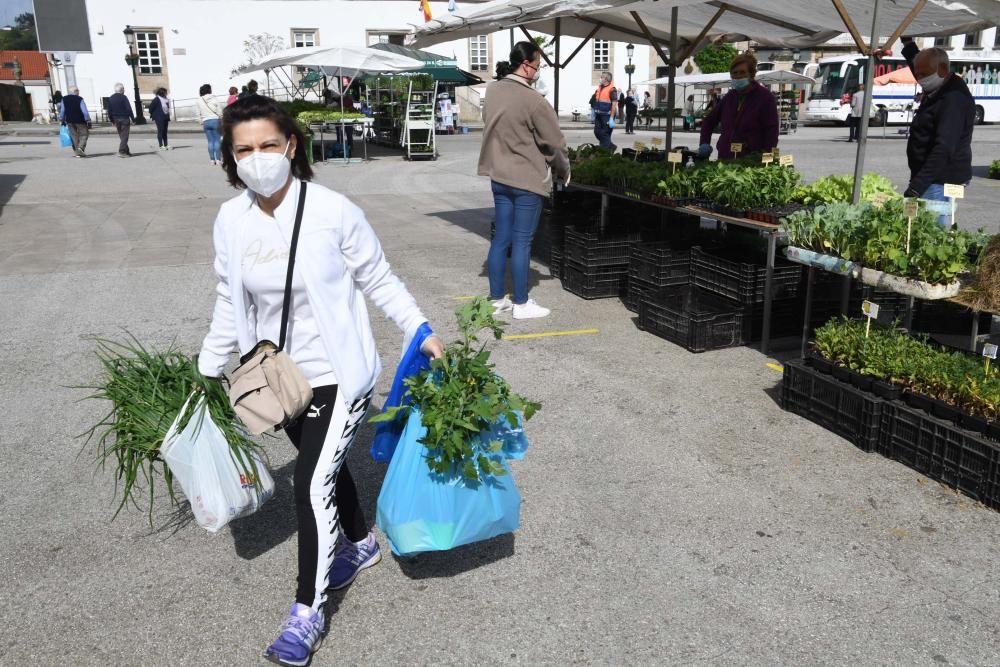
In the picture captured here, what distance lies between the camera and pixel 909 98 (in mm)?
31719

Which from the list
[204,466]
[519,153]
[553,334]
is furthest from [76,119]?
[204,466]

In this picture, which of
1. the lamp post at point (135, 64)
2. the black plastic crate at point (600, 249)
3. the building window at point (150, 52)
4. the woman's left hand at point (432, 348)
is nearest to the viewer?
the woman's left hand at point (432, 348)

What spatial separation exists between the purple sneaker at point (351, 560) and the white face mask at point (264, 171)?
139 cm

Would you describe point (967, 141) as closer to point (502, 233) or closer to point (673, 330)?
point (673, 330)

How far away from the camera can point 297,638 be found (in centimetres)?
273

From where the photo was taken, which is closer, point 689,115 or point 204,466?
point 204,466

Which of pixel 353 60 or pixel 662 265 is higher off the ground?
pixel 353 60

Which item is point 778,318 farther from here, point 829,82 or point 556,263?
point 829,82

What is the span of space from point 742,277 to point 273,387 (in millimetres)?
4134

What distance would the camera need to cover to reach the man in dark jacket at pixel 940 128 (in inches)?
231

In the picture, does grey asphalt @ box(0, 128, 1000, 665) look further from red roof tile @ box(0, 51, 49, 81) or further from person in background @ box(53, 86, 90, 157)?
red roof tile @ box(0, 51, 49, 81)

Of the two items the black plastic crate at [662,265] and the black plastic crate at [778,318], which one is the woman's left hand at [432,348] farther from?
the black plastic crate at [662,265]

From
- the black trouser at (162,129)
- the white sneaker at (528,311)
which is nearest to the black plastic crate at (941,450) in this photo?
the white sneaker at (528,311)

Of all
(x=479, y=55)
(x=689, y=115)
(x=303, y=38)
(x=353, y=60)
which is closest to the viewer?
(x=353, y=60)
